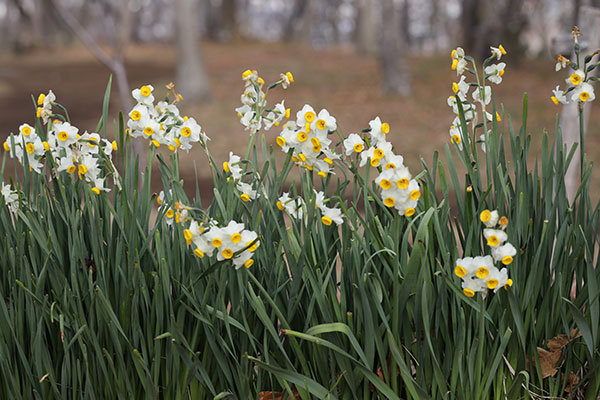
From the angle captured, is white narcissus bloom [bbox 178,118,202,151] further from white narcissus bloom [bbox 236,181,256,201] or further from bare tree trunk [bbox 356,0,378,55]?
bare tree trunk [bbox 356,0,378,55]

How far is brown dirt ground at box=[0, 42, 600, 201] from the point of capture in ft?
34.9

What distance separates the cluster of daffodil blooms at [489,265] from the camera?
1.56 meters

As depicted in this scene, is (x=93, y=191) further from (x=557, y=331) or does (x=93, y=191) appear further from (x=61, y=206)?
(x=557, y=331)

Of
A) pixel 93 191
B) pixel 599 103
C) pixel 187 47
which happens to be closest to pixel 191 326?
pixel 93 191

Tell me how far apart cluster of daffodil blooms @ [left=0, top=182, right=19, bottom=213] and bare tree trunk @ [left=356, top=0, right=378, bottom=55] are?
1819 centimetres

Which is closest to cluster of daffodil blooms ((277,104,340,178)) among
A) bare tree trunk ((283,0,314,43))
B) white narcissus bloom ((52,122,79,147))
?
white narcissus bloom ((52,122,79,147))

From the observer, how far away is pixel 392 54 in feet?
43.0

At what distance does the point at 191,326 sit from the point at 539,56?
17.8 meters

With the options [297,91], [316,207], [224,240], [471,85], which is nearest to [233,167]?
[316,207]

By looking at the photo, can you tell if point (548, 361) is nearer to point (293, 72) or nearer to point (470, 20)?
point (293, 72)

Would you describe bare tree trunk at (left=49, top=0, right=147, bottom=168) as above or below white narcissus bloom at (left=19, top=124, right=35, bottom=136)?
below

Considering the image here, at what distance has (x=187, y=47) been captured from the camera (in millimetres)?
12688

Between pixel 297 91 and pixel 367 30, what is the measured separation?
269 inches

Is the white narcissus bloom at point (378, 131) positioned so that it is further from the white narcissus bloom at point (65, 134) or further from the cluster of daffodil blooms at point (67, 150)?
the white narcissus bloom at point (65, 134)
